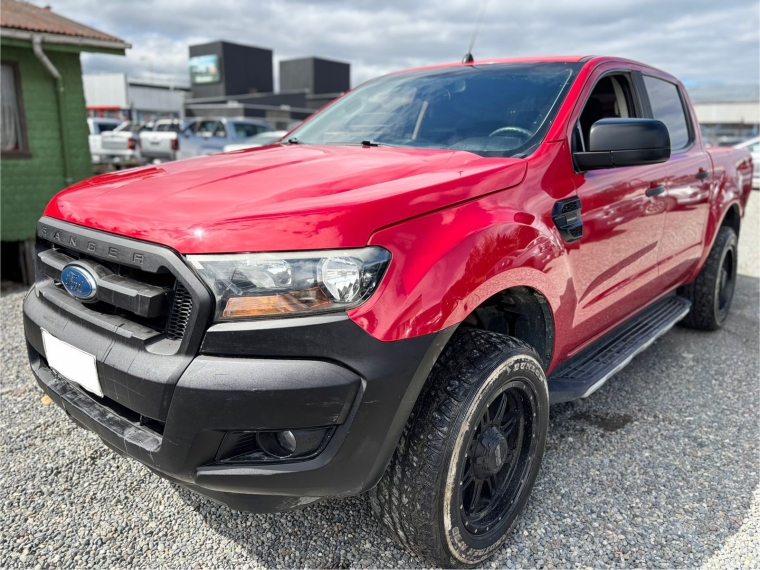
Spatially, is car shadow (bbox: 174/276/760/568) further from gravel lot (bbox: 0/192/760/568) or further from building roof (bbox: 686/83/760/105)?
building roof (bbox: 686/83/760/105)

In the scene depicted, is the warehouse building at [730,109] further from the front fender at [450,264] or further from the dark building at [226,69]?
the front fender at [450,264]

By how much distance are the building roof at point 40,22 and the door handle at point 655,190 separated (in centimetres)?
831

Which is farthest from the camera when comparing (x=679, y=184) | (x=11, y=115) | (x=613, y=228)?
(x=11, y=115)

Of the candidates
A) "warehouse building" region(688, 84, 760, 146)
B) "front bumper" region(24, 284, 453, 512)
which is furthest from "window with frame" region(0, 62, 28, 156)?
"warehouse building" region(688, 84, 760, 146)

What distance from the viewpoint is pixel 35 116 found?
8.67 meters

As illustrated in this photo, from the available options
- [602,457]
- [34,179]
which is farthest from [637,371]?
[34,179]

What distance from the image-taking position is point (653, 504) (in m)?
2.41

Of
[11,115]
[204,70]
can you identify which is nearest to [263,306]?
[11,115]

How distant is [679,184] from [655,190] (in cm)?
44

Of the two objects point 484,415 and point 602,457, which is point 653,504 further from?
point 484,415

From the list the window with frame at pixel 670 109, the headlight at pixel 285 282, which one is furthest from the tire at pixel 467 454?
the window with frame at pixel 670 109

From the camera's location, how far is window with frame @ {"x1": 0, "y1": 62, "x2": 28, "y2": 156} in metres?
8.26

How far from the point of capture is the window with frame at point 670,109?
11.5 ft

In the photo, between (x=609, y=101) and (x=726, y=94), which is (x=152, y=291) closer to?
(x=609, y=101)
